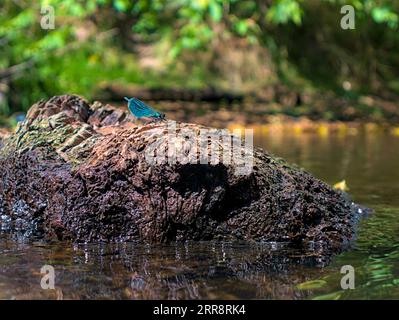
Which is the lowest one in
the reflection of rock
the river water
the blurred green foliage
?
the river water

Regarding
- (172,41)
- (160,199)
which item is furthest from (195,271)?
(172,41)

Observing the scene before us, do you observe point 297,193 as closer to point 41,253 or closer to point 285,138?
point 41,253

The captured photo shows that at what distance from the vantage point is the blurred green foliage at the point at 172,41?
412 inches

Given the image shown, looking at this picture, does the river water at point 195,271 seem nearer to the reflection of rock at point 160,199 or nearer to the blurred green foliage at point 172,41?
the reflection of rock at point 160,199

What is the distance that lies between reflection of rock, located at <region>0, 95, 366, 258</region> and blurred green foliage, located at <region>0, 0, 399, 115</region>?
17.0 feet

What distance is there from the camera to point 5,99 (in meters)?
10.8

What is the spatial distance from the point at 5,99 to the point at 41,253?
7.16 metres

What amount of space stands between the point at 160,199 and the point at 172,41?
10459mm

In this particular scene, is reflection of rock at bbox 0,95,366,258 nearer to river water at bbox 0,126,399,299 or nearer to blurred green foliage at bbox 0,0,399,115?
river water at bbox 0,126,399,299

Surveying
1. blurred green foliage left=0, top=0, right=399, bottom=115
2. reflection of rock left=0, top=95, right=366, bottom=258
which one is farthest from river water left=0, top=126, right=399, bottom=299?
blurred green foliage left=0, top=0, right=399, bottom=115

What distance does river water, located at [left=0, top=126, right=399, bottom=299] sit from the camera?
3297 mm

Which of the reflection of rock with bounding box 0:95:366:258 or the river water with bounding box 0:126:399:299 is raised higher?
the reflection of rock with bounding box 0:95:366:258

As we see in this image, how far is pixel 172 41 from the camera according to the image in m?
14.3
